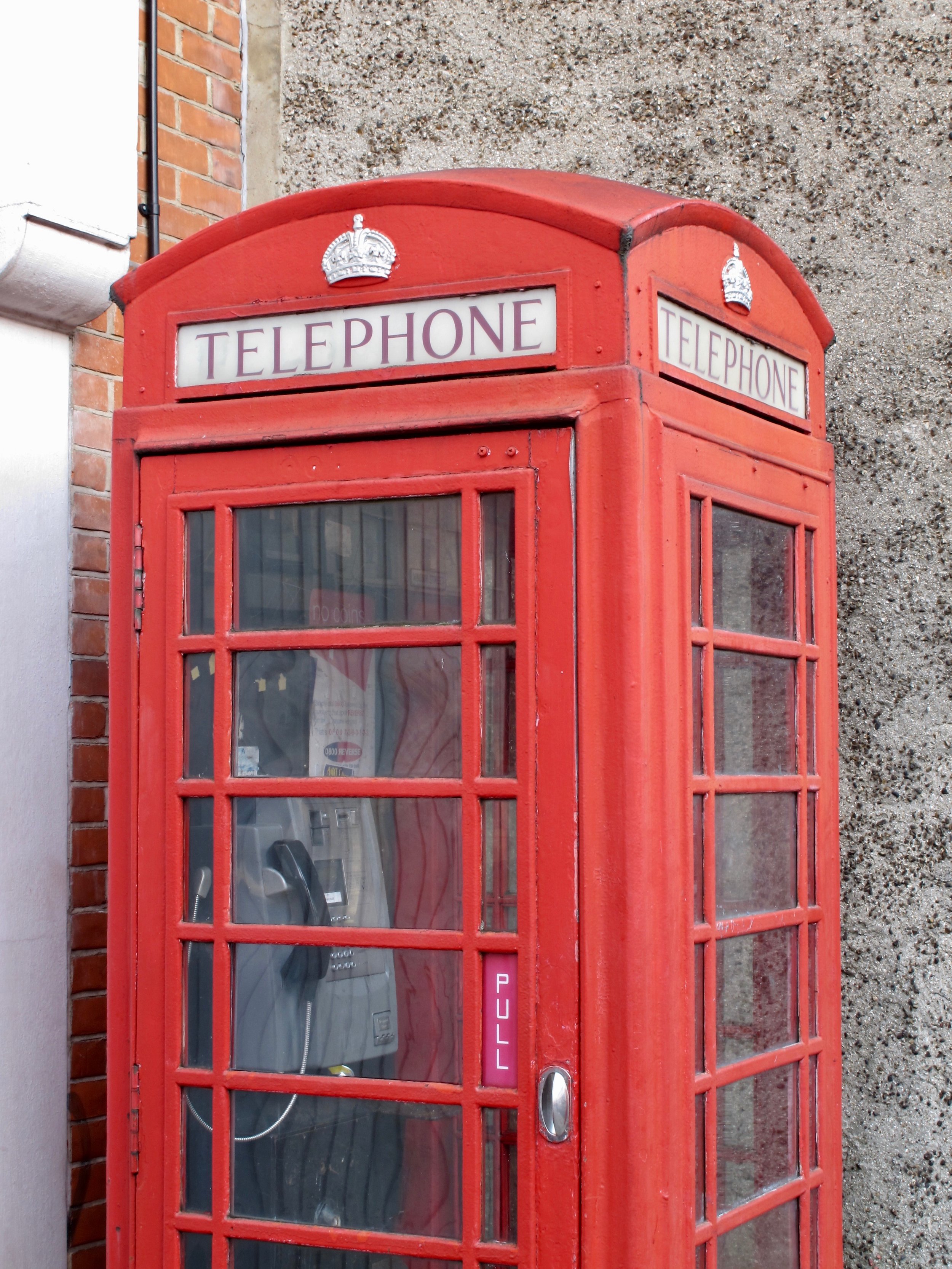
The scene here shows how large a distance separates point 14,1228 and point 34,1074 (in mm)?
314

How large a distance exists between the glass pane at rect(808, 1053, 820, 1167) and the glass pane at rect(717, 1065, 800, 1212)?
5 centimetres

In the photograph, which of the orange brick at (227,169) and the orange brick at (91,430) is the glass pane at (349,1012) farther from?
the orange brick at (227,169)

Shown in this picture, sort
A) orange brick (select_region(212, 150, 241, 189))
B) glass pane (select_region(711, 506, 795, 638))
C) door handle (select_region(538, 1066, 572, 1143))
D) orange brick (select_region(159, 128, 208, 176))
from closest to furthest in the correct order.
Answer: door handle (select_region(538, 1066, 572, 1143))
glass pane (select_region(711, 506, 795, 638))
orange brick (select_region(159, 128, 208, 176))
orange brick (select_region(212, 150, 241, 189))

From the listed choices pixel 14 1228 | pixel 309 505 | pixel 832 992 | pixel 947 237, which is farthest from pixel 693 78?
pixel 14 1228

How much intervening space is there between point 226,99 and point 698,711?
2345 mm

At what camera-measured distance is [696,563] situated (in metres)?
2.16

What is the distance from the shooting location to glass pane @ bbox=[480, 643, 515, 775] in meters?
2.07

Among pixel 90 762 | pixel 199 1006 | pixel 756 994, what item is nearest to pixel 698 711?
pixel 756 994

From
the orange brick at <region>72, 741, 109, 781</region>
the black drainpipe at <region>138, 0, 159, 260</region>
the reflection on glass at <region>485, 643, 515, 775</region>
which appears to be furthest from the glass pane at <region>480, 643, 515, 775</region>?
the black drainpipe at <region>138, 0, 159, 260</region>

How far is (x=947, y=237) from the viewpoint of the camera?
2867 mm

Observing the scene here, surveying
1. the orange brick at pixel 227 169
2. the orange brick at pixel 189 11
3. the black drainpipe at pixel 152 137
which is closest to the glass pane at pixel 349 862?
the black drainpipe at pixel 152 137

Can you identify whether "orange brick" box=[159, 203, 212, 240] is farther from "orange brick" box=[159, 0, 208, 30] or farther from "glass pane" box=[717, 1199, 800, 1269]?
"glass pane" box=[717, 1199, 800, 1269]

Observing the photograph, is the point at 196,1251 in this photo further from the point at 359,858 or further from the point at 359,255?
the point at 359,255

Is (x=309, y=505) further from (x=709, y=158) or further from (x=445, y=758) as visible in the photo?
(x=709, y=158)
